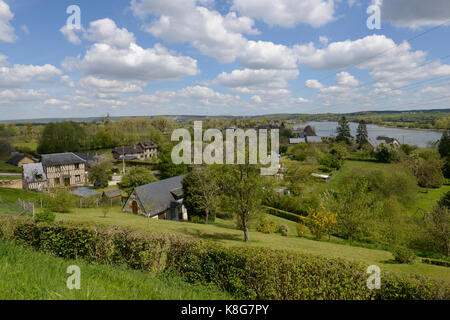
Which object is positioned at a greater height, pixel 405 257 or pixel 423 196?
pixel 405 257

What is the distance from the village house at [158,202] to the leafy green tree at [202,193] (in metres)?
3.50

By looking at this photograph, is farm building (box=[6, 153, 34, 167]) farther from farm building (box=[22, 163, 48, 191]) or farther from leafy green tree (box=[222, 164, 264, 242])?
leafy green tree (box=[222, 164, 264, 242])

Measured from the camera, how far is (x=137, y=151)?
82.7 m

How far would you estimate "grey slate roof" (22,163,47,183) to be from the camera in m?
43.2

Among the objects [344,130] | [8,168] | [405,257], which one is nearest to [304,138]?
[344,130]

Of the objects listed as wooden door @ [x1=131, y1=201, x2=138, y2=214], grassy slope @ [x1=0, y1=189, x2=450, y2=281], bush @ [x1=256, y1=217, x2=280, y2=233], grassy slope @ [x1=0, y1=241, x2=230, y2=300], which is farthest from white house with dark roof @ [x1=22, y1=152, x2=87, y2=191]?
grassy slope @ [x1=0, y1=241, x2=230, y2=300]

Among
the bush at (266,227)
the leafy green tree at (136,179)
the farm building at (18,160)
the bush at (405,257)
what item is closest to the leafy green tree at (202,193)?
the bush at (266,227)

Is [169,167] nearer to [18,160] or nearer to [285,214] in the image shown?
[285,214]

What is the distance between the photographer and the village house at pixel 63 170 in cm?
4650

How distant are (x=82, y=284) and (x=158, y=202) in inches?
974

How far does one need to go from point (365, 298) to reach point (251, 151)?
1250 cm

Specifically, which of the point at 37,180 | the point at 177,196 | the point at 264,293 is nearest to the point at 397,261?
Answer: the point at 264,293

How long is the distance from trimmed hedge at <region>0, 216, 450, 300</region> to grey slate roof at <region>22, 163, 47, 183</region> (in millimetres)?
42572

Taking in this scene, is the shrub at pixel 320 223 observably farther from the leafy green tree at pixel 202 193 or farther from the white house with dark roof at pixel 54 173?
the white house with dark roof at pixel 54 173
